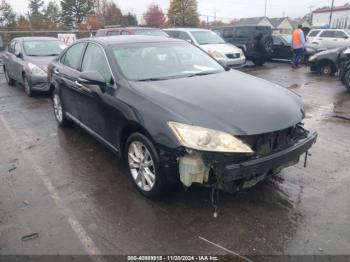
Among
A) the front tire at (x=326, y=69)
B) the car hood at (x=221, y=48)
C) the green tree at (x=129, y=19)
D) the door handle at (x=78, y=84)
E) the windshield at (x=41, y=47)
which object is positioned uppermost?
the green tree at (x=129, y=19)

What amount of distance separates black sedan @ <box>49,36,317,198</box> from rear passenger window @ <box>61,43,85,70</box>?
0.70 feet

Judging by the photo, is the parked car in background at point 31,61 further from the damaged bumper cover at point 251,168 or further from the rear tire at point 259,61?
the rear tire at point 259,61

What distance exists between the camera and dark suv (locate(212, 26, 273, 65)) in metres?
14.9

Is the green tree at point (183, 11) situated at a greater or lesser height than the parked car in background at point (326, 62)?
greater

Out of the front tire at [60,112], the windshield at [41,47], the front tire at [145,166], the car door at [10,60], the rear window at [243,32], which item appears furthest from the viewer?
the rear window at [243,32]

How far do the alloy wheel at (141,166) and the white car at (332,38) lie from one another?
1471 centimetres

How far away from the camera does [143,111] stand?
3217 millimetres

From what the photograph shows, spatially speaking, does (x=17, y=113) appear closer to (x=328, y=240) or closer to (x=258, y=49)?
(x=328, y=240)

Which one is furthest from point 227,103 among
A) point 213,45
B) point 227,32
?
point 227,32

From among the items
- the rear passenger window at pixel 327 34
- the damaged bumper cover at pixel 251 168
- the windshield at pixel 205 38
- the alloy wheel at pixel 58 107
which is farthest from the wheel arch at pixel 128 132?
the rear passenger window at pixel 327 34

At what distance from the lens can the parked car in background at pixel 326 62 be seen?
11.7m

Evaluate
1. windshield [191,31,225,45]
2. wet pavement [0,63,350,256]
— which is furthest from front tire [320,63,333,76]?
wet pavement [0,63,350,256]

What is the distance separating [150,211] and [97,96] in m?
1.64

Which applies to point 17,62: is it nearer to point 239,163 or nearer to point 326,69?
point 239,163
